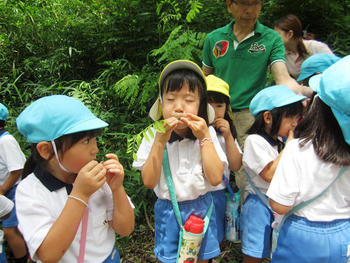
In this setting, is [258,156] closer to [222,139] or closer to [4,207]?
[222,139]

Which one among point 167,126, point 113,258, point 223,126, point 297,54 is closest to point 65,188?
point 113,258

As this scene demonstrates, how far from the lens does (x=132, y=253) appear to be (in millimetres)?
3170

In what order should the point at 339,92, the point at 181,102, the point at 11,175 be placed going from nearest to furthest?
the point at 339,92, the point at 181,102, the point at 11,175

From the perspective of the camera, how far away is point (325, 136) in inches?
60.5

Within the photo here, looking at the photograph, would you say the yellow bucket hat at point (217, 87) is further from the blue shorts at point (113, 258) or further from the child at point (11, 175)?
the child at point (11, 175)

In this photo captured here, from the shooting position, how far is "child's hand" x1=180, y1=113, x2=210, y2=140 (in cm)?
178

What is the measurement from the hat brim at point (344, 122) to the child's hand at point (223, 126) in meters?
0.88

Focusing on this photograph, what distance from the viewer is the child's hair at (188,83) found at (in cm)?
190

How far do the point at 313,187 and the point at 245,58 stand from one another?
178cm

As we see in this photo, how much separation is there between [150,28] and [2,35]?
367cm

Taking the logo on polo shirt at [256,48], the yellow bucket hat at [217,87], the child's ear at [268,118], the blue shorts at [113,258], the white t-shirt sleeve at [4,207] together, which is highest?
the logo on polo shirt at [256,48]

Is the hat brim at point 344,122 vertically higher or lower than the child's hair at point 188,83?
lower

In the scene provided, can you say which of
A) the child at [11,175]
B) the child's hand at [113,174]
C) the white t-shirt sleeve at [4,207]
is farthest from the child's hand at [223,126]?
the child at [11,175]

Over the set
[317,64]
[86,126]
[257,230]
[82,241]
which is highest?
[317,64]
